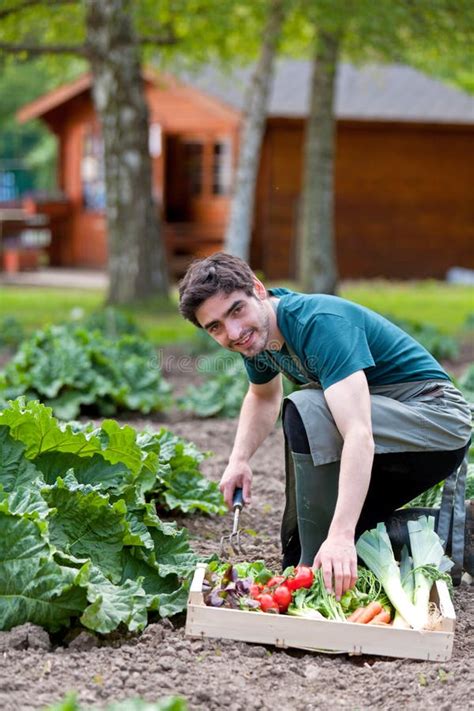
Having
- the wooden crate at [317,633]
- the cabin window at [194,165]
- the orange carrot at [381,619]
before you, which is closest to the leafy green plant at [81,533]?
the wooden crate at [317,633]

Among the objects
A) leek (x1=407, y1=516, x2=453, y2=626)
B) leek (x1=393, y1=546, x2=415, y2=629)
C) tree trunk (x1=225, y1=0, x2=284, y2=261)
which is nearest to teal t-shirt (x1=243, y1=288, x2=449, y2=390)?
leek (x1=407, y1=516, x2=453, y2=626)

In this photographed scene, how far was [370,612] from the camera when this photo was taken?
150 inches

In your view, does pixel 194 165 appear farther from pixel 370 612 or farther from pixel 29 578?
pixel 29 578

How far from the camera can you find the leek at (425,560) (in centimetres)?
390

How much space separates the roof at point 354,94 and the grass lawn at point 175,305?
3.48 meters

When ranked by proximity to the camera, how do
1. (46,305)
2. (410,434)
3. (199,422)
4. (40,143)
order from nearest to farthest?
(410,434) → (199,422) → (46,305) → (40,143)

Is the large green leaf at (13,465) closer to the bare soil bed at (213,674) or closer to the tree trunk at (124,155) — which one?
the bare soil bed at (213,674)

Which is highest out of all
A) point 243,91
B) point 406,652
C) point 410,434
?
point 243,91

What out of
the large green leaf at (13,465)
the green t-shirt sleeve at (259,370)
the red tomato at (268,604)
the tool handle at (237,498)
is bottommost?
the red tomato at (268,604)

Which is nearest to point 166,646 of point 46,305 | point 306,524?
point 306,524

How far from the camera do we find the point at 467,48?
13.5 m

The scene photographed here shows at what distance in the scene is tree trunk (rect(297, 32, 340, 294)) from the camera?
15180 mm

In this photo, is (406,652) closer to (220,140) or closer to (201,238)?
(201,238)

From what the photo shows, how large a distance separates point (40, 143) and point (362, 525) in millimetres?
45792
